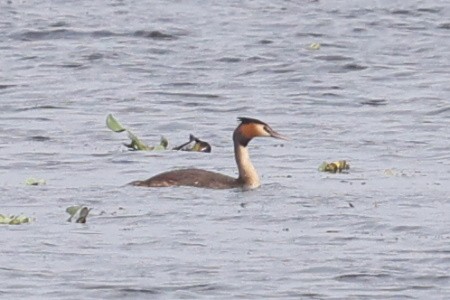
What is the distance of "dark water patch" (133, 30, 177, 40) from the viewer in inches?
1227

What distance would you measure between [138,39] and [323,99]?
6839 mm

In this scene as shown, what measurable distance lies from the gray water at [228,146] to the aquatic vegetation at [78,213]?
0.08m

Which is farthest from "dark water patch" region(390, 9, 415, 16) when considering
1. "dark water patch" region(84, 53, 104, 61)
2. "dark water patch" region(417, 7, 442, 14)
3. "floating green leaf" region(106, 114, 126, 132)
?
"floating green leaf" region(106, 114, 126, 132)

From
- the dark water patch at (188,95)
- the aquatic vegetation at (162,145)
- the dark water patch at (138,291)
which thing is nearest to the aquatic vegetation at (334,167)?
the aquatic vegetation at (162,145)

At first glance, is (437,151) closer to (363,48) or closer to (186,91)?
(186,91)

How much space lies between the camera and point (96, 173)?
60.7 ft

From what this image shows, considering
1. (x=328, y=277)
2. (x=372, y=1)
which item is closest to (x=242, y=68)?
(x=372, y=1)

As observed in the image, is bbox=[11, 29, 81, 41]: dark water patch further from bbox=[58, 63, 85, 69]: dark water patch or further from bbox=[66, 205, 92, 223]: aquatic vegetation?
bbox=[66, 205, 92, 223]: aquatic vegetation

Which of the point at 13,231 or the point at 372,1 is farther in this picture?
the point at 372,1

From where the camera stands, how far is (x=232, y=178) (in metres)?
18.2

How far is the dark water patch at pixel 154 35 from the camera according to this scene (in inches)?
1227

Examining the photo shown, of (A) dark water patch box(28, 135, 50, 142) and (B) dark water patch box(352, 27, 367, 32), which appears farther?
(B) dark water patch box(352, 27, 367, 32)

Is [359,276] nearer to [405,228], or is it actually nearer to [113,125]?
[405,228]

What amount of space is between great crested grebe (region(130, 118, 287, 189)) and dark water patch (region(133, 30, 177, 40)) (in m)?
12.5
